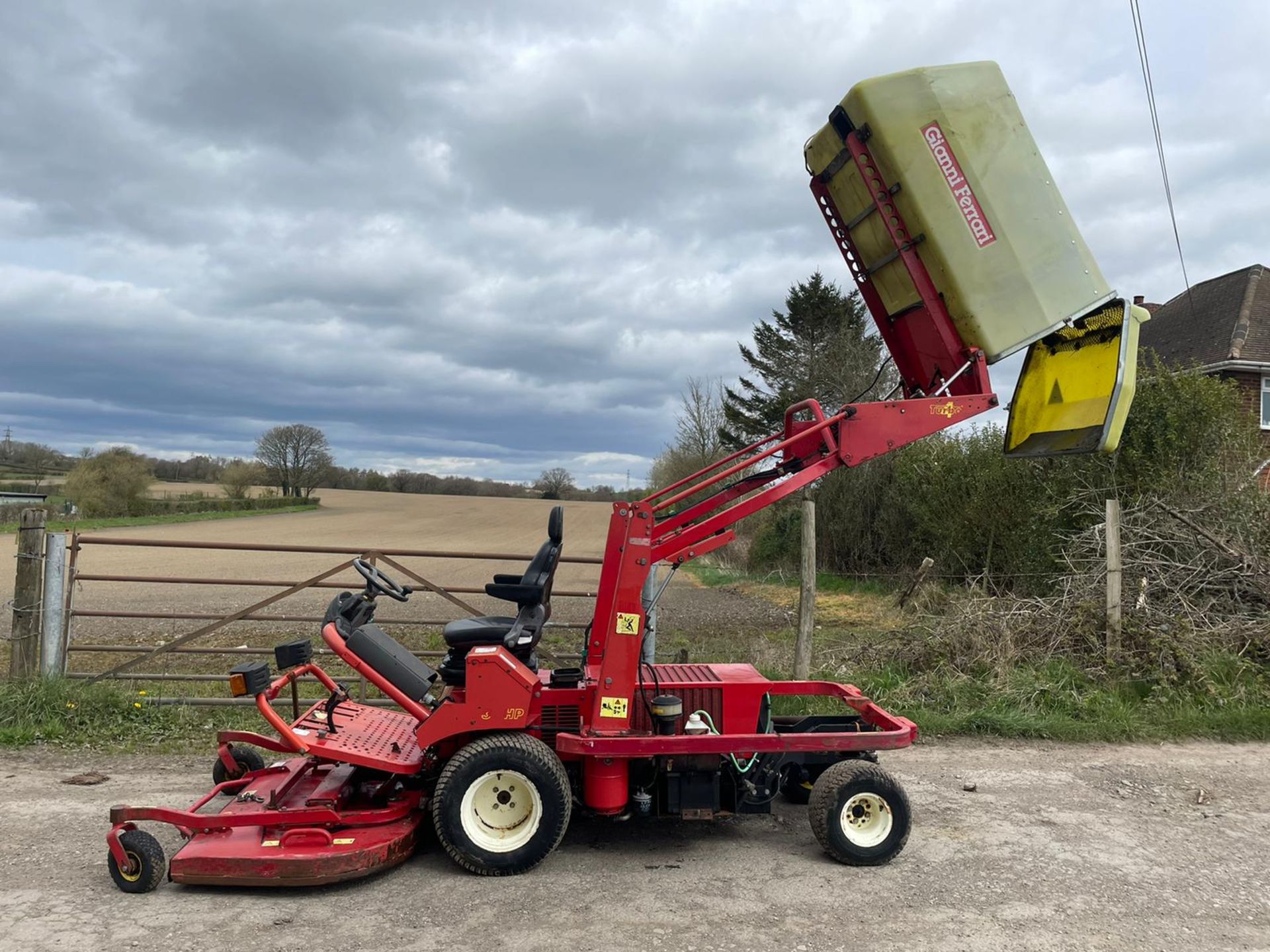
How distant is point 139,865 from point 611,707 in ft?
7.55

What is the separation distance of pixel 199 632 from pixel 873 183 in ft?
20.0

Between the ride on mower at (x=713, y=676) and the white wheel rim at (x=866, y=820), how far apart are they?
0.04ft

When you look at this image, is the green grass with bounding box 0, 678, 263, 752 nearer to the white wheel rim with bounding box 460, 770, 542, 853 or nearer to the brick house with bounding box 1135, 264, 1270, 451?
the white wheel rim with bounding box 460, 770, 542, 853

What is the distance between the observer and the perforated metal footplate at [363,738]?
14.9 feet

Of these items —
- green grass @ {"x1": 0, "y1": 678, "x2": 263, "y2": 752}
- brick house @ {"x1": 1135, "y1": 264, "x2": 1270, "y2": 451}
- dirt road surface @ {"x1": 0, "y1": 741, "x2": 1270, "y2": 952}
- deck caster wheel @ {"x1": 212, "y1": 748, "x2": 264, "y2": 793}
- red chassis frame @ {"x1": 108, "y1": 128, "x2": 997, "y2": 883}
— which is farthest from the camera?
brick house @ {"x1": 1135, "y1": 264, "x2": 1270, "y2": 451}

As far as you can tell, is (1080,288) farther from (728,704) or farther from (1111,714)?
(1111,714)

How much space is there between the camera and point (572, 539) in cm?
3491

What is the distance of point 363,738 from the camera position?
4852 millimetres

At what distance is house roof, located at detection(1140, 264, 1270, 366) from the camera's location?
2119cm

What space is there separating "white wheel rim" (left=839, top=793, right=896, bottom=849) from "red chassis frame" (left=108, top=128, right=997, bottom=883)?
0.94 feet

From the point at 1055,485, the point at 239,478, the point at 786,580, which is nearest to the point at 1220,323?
the point at 786,580

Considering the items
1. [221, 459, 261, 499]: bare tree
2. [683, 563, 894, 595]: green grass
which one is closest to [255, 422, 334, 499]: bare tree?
[221, 459, 261, 499]: bare tree

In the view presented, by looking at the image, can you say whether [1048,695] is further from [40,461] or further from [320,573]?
[40,461]

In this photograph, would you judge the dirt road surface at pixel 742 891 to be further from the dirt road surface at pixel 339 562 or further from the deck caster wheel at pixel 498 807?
the dirt road surface at pixel 339 562
